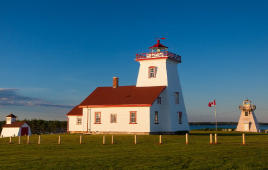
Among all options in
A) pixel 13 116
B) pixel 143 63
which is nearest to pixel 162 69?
pixel 143 63

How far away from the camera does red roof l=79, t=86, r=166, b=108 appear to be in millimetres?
45656

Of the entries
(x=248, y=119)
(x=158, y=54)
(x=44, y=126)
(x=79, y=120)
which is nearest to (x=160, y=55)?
(x=158, y=54)

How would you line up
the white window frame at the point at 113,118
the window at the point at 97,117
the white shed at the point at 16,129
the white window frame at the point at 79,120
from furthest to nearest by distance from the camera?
1. the white shed at the point at 16,129
2. the white window frame at the point at 79,120
3. the window at the point at 97,117
4. the white window frame at the point at 113,118

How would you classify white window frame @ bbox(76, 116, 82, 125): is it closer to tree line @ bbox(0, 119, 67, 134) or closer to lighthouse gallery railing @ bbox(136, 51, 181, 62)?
lighthouse gallery railing @ bbox(136, 51, 181, 62)

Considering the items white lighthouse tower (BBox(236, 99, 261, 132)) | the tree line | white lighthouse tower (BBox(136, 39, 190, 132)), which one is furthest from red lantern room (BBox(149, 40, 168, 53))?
the tree line

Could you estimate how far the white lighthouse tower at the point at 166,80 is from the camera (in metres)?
47.0

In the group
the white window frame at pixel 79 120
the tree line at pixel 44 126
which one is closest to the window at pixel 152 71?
the white window frame at pixel 79 120

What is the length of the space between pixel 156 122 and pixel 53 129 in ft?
166

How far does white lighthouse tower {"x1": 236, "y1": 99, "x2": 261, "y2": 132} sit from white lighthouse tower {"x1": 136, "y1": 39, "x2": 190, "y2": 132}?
92.6 feet

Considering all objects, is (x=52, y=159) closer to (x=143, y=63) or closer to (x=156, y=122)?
(x=156, y=122)

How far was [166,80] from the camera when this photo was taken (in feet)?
157

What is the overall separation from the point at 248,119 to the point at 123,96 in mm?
36847

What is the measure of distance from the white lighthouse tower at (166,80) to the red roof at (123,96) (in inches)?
49.8

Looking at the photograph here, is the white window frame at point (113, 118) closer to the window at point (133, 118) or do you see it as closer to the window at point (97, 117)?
the window at point (97, 117)
